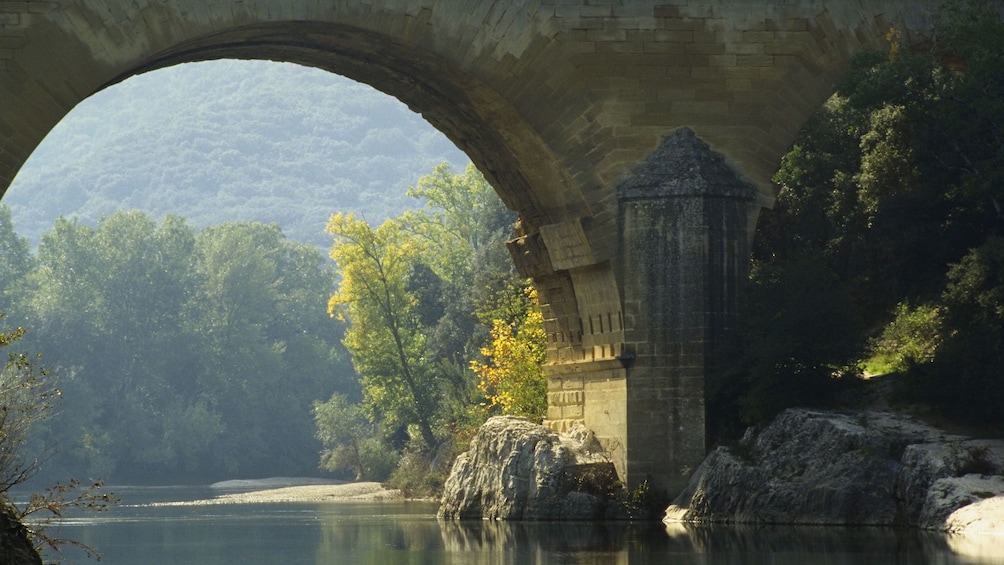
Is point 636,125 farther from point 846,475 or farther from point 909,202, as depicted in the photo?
point 846,475

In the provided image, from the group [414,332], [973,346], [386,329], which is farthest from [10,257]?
[973,346]

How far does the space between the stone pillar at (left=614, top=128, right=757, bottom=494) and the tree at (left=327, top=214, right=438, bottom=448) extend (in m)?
28.6

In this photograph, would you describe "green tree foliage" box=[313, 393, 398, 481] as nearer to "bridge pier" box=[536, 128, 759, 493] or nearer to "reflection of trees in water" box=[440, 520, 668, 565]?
"reflection of trees in water" box=[440, 520, 668, 565]

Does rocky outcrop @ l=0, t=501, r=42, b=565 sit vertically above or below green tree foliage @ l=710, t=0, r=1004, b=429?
below

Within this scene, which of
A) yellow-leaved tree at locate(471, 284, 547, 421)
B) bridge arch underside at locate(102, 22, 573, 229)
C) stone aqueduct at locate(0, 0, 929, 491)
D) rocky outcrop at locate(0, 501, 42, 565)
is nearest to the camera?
rocky outcrop at locate(0, 501, 42, 565)

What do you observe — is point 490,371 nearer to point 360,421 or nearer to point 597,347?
point 597,347

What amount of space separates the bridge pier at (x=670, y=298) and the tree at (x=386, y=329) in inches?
1124

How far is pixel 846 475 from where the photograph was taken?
2152cm

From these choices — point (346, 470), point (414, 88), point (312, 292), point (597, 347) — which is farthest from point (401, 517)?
point (312, 292)

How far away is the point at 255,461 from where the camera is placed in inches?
3211

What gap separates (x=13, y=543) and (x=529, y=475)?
559 inches

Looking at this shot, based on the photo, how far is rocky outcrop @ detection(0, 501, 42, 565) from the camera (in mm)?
11234

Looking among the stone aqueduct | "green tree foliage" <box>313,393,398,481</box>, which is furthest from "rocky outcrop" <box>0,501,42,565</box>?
"green tree foliage" <box>313,393,398,481</box>

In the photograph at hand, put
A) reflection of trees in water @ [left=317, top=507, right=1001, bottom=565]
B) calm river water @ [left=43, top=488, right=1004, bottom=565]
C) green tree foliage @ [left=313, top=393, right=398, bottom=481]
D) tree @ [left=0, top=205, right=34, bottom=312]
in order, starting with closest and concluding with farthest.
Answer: reflection of trees in water @ [left=317, top=507, right=1001, bottom=565]
calm river water @ [left=43, top=488, right=1004, bottom=565]
green tree foliage @ [left=313, top=393, right=398, bottom=481]
tree @ [left=0, top=205, right=34, bottom=312]
